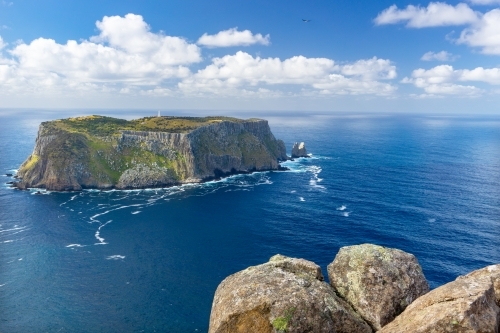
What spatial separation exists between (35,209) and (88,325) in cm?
8252

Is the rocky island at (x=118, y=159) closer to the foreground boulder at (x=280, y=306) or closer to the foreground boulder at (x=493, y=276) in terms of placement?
the foreground boulder at (x=280, y=306)

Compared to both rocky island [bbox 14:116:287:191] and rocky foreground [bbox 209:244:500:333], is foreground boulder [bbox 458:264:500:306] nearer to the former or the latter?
rocky foreground [bbox 209:244:500:333]

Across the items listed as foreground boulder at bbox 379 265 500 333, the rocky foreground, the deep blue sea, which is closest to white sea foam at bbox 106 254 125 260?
the deep blue sea

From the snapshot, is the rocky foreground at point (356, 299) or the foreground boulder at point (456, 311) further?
the rocky foreground at point (356, 299)

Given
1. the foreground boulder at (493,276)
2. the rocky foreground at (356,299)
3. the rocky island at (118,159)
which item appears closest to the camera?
the rocky foreground at (356,299)

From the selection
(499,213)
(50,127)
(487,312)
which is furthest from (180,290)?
(50,127)

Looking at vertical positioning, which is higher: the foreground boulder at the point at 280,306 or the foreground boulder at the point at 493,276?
the foreground boulder at the point at 493,276

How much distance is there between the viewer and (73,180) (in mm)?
160000

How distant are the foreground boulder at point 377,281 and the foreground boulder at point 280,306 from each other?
1015 mm

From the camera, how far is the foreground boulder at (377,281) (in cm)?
2569

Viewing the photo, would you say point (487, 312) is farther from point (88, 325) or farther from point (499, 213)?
point (499, 213)

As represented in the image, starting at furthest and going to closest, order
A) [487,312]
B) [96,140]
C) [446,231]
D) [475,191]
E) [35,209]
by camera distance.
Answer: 1. [96,140]
2. [475,191]
3. [35,209]
4. [446,231]
5. [487,312]

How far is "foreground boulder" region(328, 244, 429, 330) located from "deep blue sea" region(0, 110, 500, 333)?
4515 centimetres

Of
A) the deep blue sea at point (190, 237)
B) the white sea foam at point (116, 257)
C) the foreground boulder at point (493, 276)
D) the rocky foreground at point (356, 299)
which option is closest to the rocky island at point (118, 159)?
the deep blue sea at point (190, 237)
